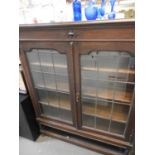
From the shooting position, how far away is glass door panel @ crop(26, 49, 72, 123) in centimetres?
129

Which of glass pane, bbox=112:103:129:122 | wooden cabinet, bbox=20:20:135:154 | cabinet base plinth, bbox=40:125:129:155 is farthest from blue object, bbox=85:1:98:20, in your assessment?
cabinet base plinth, bbox=40:125:129:155

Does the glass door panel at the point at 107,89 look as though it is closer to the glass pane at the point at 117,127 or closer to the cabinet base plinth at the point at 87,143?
the glass pane at the point at 117,127

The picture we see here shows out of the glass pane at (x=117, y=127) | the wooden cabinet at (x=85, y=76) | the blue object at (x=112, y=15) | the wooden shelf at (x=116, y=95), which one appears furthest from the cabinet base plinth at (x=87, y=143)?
the blue object at (x=112, y=15)

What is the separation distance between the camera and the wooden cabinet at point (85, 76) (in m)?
0.98

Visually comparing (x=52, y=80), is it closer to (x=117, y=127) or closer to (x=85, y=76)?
(x=85, y=76)

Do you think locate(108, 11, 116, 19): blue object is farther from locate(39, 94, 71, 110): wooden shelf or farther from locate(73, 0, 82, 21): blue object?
locate(39, 94, 71, 110): wooden shelf

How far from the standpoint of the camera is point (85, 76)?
1222 millimetres

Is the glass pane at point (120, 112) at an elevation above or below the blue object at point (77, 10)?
below

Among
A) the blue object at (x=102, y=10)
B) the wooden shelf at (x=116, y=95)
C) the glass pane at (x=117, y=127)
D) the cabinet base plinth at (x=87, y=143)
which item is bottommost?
the cabinet base plinth at (x=87, y=143)

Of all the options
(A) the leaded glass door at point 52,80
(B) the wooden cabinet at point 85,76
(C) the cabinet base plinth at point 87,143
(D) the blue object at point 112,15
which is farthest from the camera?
(C) the cabinet base plinth at point 87,143
